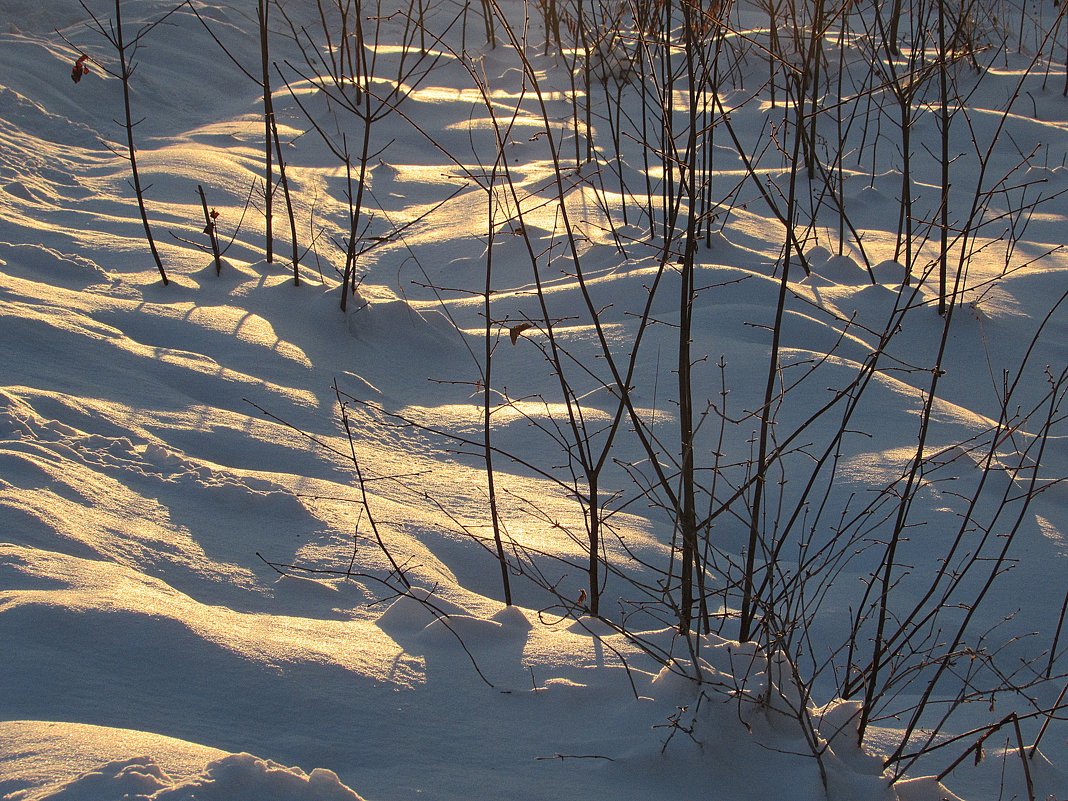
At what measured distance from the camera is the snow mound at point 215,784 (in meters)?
1.15

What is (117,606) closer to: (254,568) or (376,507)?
(254,568)

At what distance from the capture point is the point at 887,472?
2623 millimetres

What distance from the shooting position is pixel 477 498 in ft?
7.85

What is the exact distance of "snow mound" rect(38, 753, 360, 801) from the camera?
115 centimetres

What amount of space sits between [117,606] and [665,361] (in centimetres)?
200

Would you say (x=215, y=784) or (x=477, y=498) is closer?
(x=215, y=784)

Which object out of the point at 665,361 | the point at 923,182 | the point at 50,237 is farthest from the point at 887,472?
the point at 923,182

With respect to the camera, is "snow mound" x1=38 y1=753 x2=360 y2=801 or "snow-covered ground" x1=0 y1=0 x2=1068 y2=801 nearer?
"snow mound" x1=38 y1=753 x2=360 y2=801

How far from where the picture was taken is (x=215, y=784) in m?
1.20

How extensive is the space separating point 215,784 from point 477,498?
1.24 m

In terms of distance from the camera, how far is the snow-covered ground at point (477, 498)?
4.77ft

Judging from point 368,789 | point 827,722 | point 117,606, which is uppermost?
point 117,606

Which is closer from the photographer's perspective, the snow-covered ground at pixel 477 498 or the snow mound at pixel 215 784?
the snow mound at pixel 215 784

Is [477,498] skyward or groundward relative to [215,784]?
groundward
